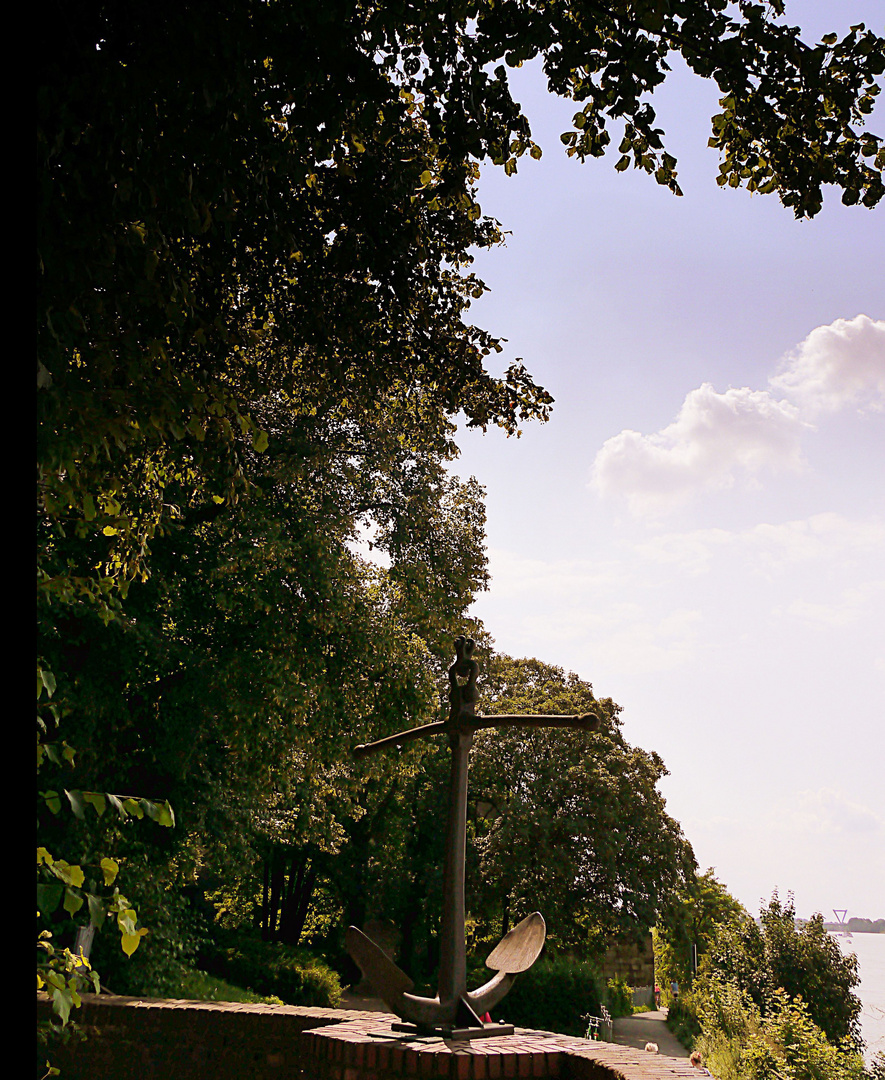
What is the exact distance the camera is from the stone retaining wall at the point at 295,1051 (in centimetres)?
414

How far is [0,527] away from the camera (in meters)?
1.07

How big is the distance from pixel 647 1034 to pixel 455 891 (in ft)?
64.5

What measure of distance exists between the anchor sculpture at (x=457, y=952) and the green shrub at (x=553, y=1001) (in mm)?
15488

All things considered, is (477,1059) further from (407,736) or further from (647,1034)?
(647,1034)

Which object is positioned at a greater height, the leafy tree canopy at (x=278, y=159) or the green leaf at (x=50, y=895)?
the leafy tree canopy at (x=278, y=159)

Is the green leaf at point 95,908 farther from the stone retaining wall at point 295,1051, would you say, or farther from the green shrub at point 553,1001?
the green shrub at point 553,1001

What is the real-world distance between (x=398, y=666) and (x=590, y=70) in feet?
30.3

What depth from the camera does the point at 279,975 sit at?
16984 millimetres

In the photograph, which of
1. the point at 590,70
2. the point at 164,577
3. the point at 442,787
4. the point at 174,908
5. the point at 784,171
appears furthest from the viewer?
the point at 442,787

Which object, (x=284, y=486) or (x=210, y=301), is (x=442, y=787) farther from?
(x=210, y=301)

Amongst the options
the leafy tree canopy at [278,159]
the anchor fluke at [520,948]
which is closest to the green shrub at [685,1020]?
the anchor fluke at [520,948]

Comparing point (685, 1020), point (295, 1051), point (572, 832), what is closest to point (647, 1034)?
point (685, 1020)

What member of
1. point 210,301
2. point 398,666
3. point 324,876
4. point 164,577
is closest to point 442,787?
point 324,876

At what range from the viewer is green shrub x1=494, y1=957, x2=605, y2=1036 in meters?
18.7
